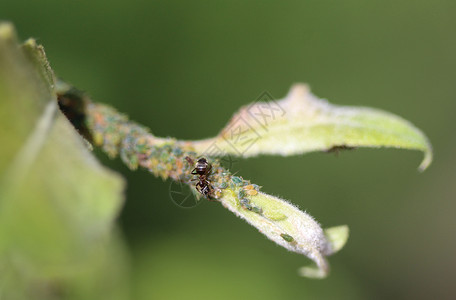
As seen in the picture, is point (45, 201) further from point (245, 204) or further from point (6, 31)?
point (245, 204)

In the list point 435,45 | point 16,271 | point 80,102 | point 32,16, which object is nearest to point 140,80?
point 32,16

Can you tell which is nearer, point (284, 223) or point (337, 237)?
point (284, 223)

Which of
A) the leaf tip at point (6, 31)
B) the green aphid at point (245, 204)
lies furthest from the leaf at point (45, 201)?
the green aphid at point (245, 204)

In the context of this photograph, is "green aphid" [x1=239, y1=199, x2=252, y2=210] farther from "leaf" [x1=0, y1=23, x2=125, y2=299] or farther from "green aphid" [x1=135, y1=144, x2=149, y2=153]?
"leaf" [x1=0, y1=23, x2=125, y2=299]

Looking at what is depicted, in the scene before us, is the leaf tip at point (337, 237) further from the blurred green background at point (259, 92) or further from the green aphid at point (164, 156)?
the blurred green background at point (259, 92)

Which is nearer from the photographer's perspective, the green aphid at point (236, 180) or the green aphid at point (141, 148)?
the green aphid at point (236, 180)

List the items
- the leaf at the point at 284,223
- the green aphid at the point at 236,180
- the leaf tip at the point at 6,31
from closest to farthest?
the leaf tip at the point at 6,31, the leaf at the point at 284,223, the green aphid at the point at 236,180

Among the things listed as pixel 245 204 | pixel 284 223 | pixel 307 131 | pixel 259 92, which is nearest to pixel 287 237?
pixel 284 223
